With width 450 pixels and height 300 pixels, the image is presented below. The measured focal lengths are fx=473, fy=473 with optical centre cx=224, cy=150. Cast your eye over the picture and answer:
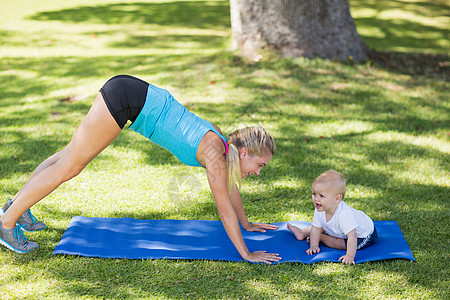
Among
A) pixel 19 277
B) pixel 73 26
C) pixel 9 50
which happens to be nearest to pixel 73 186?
pixel 19 277

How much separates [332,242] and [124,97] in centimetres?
203

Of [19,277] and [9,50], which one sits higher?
[9,50]

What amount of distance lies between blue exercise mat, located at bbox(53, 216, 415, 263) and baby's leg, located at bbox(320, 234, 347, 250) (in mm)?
53

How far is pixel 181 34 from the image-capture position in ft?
38.5

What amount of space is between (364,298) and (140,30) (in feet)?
33.5

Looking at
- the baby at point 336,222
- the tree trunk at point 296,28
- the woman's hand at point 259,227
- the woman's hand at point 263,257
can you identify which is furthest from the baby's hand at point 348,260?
the tree trunk at point 296,28

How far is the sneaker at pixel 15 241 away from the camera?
3580mm

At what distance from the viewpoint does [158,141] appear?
3.57 metres

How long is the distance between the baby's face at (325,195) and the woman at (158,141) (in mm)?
493

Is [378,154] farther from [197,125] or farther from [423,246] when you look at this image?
[197,125]

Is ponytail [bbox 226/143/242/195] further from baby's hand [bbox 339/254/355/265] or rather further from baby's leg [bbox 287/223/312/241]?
baby's hand [bbox 339/254/355/265]

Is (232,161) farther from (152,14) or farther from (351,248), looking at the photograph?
(152,14)

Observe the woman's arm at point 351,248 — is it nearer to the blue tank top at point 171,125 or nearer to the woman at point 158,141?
the woman at point 158,141

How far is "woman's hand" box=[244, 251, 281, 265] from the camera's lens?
11.7ft
